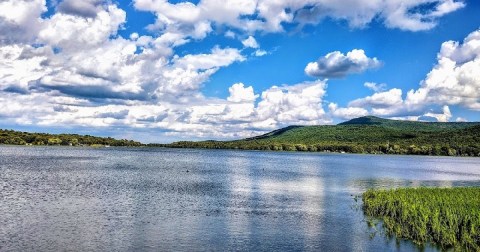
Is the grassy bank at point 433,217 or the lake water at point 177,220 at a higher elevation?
the grassy bank at point 433,217

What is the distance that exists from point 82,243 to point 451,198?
37.5m

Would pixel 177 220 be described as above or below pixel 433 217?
below

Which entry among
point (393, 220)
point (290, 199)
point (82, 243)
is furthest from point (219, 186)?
point (82, 243)

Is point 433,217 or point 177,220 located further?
point 177,220

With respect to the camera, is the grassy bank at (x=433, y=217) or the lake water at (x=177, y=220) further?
the lake water at (x=177, y=220)

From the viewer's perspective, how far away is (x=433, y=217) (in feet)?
118

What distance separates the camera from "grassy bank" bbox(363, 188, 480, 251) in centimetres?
3344

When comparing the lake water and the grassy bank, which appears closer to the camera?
the grassy bank

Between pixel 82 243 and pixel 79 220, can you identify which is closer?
pixel 82 243

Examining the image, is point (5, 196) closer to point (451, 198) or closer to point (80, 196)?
point (80, 196)

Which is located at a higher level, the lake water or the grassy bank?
the grassy bank

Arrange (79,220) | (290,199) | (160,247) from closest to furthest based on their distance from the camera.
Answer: (160,247) < (79,220) < (290,199)

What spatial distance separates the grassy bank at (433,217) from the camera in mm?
33438

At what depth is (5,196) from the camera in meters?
55.2
